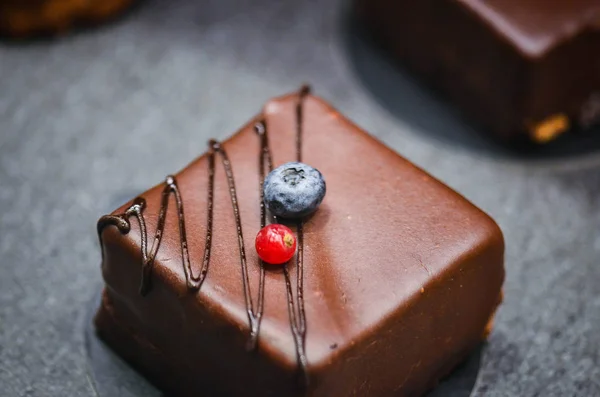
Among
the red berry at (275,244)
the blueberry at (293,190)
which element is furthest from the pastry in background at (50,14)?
the red berry at (275,244)

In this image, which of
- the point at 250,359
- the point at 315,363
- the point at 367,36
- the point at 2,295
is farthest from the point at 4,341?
the point at 367,36

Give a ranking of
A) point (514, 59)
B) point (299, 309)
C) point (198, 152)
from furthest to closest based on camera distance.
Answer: point (198, 152), point (514, 59), point (299, 309)

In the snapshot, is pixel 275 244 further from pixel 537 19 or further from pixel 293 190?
pixel 537 19

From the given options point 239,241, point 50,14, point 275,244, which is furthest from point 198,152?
point 275,244

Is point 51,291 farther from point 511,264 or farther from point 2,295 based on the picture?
point 511,264

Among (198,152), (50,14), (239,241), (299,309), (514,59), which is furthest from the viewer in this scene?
(50,14)

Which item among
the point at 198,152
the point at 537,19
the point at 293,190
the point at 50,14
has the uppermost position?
the point at 293,190

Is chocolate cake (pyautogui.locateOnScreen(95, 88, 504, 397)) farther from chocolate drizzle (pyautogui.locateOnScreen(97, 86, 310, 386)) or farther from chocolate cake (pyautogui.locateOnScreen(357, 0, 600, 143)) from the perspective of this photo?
chocolate cake (pyautogui.locateOnScreen(357, 0, 600, 143))
